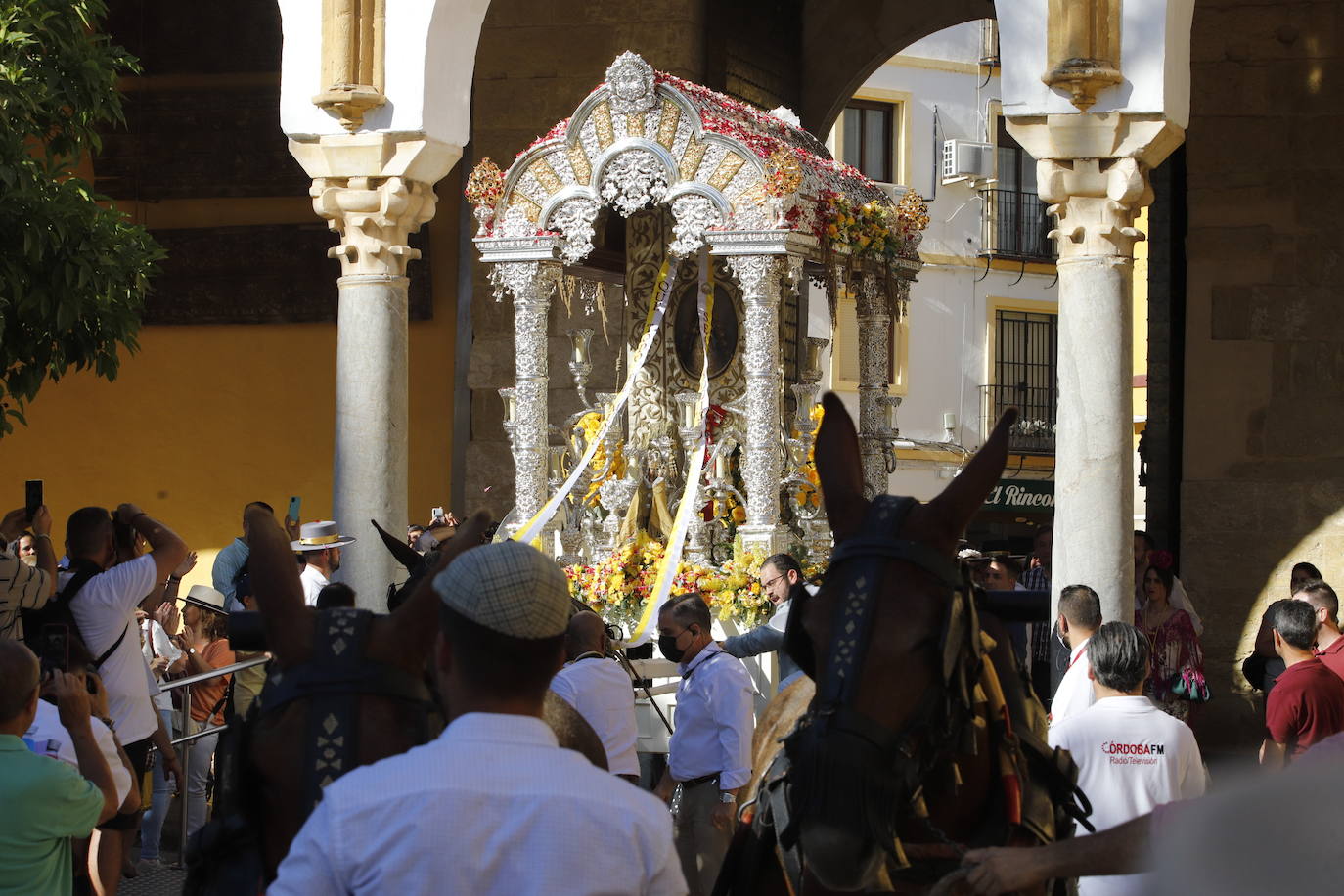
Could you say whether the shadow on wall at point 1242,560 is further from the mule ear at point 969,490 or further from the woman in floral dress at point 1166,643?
the mule ear at point 969,490

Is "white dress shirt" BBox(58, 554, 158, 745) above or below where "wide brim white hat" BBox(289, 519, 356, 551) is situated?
below

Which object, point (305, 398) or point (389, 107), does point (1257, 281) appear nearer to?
point (389, 107)

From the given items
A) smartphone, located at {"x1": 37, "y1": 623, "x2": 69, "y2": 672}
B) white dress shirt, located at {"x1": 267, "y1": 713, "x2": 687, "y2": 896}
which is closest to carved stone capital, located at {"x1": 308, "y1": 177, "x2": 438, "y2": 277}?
smartphone, located at {"x1": 37, "y1": 623, "x2": 69, "y2": 672}

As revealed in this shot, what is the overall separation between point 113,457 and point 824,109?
6.02 meters

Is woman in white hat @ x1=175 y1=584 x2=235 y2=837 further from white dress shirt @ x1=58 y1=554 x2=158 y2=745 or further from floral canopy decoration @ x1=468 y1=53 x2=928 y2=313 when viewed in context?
floral canopy decoration @ x1=468 y1=53 x2=928 y2=313

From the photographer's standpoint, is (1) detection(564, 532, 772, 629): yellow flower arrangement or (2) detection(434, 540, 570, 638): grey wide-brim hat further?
(1) detection(564, 532, 772, 629): yellow flower arrangement

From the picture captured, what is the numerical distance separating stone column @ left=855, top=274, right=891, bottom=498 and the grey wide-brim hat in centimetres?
892

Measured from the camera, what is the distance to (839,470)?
374 cm


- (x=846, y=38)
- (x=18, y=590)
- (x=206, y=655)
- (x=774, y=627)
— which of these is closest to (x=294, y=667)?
(x=18, y=590)

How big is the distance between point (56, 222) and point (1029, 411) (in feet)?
67.7

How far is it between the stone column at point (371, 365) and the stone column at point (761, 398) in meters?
1.81

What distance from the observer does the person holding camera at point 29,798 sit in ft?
13.1

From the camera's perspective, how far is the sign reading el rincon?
2705cm

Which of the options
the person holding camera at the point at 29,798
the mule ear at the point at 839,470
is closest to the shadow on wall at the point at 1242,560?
the mule ear at the point at 839,470
